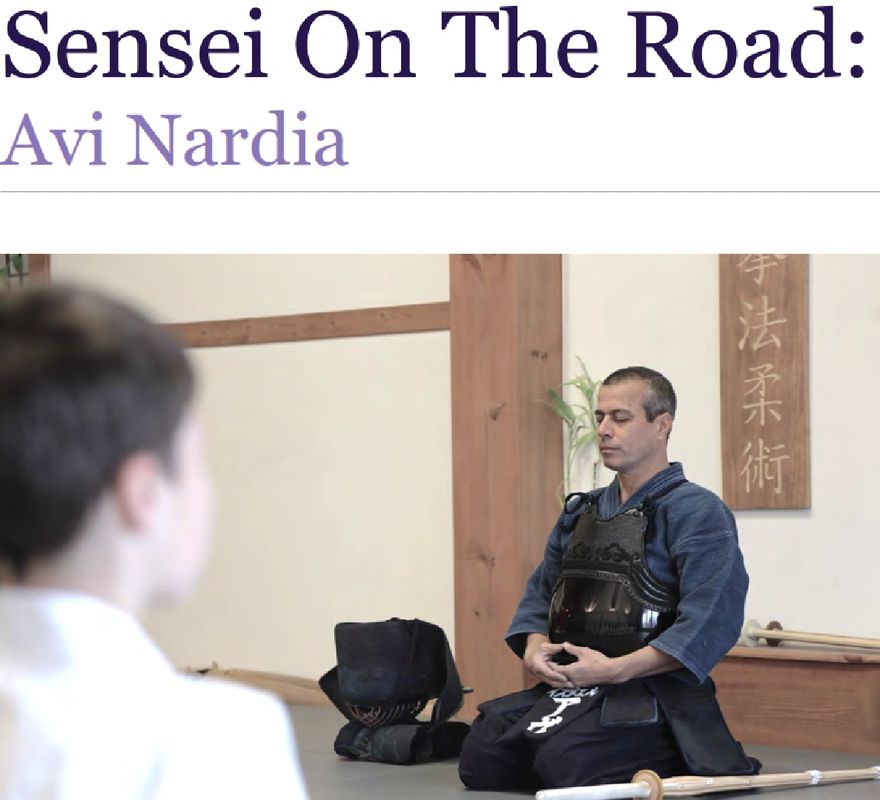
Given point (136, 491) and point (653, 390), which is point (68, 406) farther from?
point (653, 390)

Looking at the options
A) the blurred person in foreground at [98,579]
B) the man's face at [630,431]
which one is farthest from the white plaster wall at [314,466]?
the blurred person in foreground at [98,579]

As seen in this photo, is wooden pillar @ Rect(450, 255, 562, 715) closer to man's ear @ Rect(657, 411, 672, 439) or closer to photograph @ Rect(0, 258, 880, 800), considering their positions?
photograph @ Rect(0, 258, 880, 800)

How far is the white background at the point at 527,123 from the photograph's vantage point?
4.96 meters

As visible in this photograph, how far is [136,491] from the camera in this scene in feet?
2.07

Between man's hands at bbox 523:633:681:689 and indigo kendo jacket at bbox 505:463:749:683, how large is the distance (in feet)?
0.18

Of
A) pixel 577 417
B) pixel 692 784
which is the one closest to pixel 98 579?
pixel 692 784

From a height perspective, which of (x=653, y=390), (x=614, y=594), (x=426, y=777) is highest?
(x=653, y=390)

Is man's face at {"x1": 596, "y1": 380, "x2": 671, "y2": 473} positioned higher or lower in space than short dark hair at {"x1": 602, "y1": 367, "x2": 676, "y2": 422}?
lower

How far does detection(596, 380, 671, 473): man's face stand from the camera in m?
4.40

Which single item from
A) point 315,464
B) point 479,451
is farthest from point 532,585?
point 315,464

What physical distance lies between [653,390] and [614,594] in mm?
577

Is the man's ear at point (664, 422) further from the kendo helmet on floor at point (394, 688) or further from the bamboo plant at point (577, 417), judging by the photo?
the bamboo plant at point (577, 417)

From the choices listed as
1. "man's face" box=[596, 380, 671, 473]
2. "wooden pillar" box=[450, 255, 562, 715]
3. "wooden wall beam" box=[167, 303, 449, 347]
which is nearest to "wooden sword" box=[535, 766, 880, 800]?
"man's face" box=[596, 380, 671, 473]

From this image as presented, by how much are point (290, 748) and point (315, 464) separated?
239 inches
